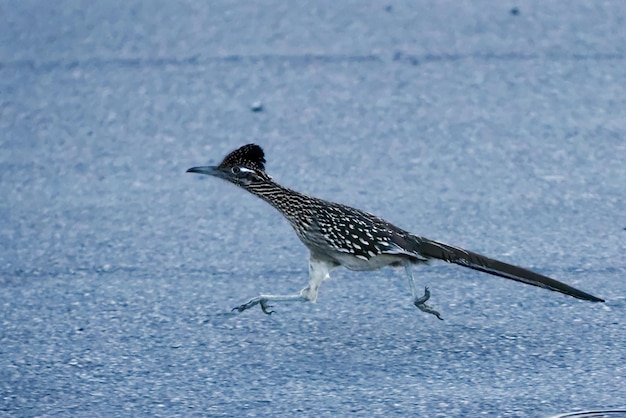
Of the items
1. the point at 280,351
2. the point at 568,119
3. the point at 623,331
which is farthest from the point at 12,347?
the point at 568,119

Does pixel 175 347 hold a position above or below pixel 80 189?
below

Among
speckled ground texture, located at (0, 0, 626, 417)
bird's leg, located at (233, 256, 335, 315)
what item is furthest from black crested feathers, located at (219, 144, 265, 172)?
speckled ground texture, located at (0, 0, 626, 417)

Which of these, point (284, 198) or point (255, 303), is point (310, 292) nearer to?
point (255, 303)

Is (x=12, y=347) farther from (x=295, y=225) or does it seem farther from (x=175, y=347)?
(x=295, y=225)

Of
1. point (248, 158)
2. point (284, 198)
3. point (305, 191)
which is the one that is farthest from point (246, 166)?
point (305, 191)

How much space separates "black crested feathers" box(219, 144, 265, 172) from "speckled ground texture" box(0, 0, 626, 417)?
0.66 metres

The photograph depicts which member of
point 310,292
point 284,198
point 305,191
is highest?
point 305,191

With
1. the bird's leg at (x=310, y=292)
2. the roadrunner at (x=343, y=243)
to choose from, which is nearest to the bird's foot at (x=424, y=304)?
the roadrunner at (x=343, y=243)

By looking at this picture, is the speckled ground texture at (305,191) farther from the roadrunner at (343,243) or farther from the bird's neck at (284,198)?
the bird's neck at (284,198)

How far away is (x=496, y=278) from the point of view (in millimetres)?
6117

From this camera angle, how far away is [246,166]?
5.55 m

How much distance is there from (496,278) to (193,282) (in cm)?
135

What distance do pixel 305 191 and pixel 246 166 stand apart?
1.68 m

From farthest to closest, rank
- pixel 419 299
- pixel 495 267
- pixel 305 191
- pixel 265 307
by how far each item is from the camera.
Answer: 1. pixel 305 191
2. pixel 265 307
3. pixel 419 299
4. pixel 495 267
